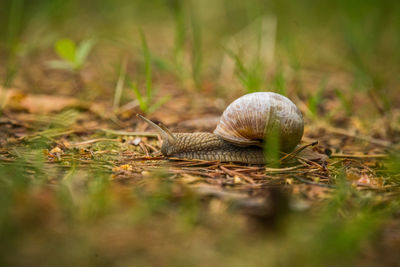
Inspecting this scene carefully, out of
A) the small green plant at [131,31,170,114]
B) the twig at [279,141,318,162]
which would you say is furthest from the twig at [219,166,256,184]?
the small green plant at [131,31,170,114]

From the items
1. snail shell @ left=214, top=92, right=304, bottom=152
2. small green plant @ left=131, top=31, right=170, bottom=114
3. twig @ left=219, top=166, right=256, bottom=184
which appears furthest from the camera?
small green plant @ left=131, top=31, right=170, bottom=114

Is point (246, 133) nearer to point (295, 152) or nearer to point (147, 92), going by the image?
point (295, 152)

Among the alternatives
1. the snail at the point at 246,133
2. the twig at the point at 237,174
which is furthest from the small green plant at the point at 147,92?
the twig at the point at 237,174

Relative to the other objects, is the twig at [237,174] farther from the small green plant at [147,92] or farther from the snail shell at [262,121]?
the small green plant at [147,92]

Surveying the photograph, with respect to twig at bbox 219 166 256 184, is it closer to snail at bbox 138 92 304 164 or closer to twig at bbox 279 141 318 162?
snail at bbox 138 92 304 164

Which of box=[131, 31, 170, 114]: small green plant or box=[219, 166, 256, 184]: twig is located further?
box=[131, 31, 170, 114]: small green plant

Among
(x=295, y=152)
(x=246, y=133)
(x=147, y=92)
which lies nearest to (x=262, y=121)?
(x=246, y=133)

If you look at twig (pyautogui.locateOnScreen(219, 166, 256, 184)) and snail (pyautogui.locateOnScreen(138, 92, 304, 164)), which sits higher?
snail (pyautogui.locateOnScreen(138, 92, 304, 164))

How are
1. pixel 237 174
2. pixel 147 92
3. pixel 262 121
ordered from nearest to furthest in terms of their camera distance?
pixel 237 174 → pixel 262 121 → pixel 147 92

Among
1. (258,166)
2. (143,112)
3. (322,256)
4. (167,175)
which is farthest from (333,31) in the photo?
(322,256)
